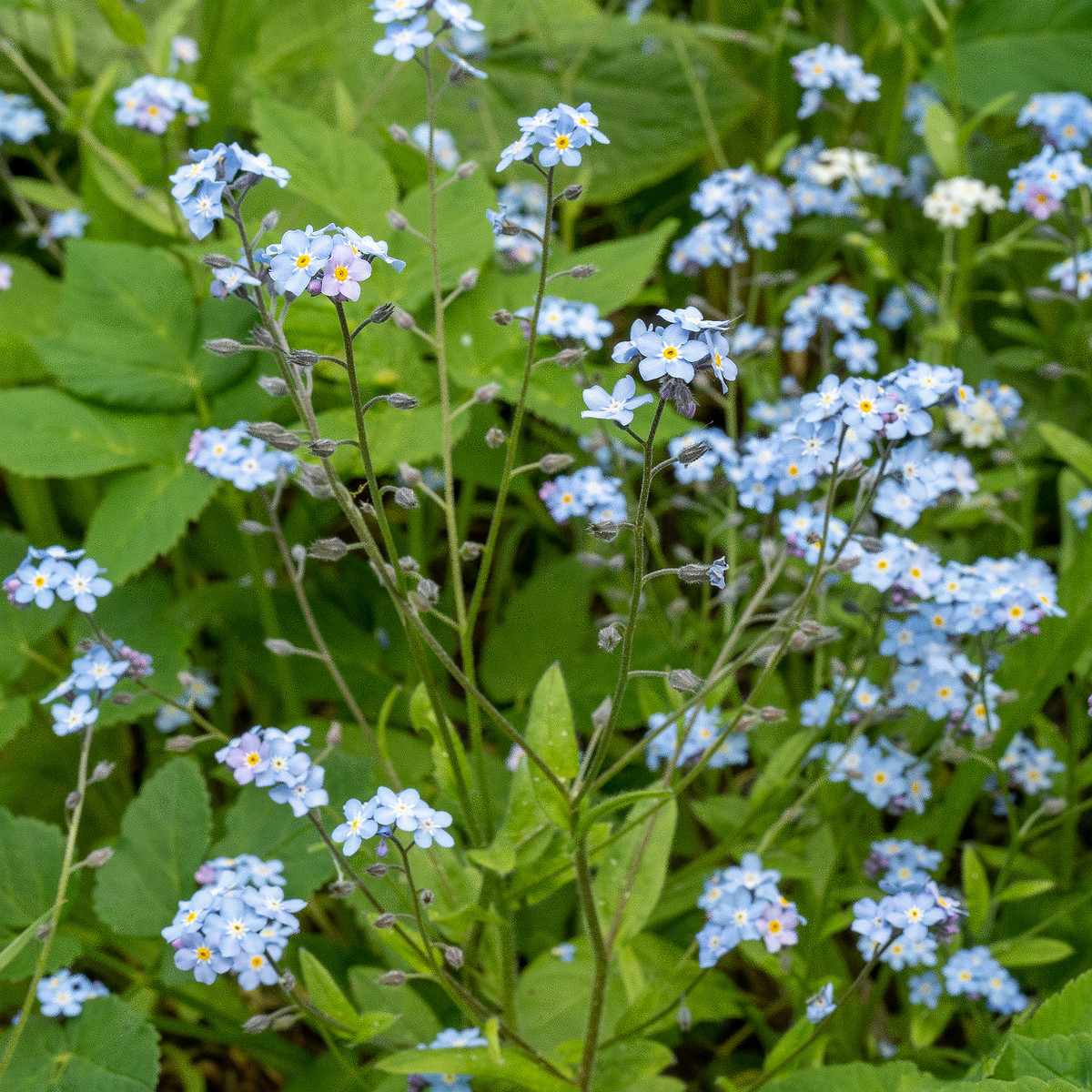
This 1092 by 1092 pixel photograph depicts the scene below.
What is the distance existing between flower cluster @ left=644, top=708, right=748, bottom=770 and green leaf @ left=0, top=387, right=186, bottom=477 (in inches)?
53.0

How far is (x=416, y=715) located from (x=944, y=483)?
1204 mm

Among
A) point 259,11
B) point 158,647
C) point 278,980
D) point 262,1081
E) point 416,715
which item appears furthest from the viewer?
point 259,11

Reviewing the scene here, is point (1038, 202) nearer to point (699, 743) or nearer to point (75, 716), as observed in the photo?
point (699, 743)

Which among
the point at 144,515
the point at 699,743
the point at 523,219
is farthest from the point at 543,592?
the point at 523,219

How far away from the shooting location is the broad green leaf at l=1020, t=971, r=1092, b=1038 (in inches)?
73.9

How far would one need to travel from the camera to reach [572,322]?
2738 mm

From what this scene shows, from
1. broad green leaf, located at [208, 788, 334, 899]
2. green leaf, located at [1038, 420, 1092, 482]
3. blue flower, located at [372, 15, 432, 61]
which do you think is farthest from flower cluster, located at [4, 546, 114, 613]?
green leaf, located at [1038, 420, 1092, 482]

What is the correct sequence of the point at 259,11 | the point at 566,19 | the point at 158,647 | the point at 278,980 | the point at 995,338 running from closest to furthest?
the point at 278,980 → the point at 158,647 → the point at 259,11 → the point at 995,338 → the point at 566,19

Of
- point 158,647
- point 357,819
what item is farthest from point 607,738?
point 158,647

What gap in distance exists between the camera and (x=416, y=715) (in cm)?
206

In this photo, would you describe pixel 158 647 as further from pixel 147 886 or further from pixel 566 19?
pixel 566 19

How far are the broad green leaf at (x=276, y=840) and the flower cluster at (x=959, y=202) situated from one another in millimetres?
2397

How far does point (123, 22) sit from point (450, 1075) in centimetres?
271

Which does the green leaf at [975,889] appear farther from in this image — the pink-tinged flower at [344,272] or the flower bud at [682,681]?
the pink-tinged flower at [344,272]
